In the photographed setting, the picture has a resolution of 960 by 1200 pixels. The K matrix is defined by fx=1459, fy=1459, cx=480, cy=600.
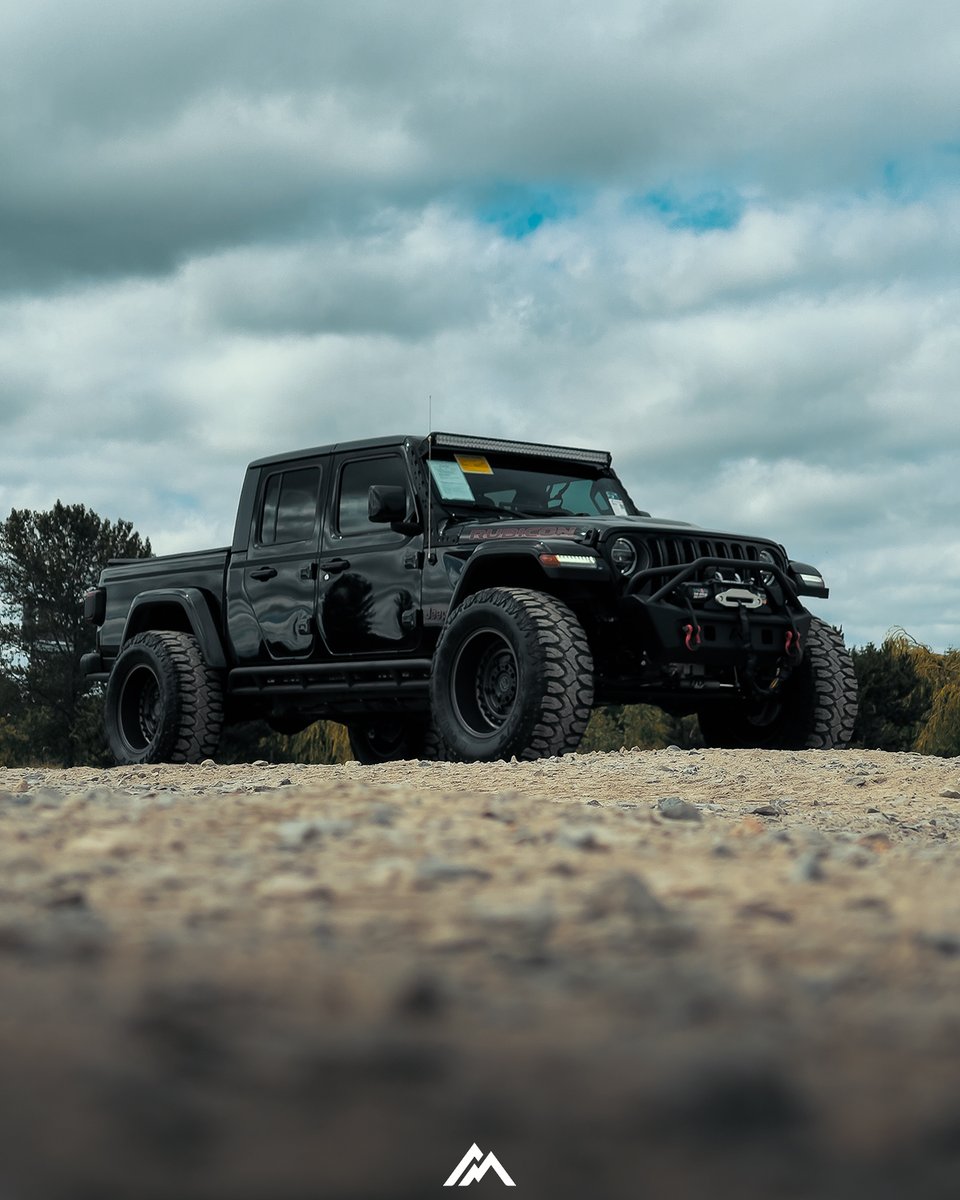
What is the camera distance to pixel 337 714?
11141mm

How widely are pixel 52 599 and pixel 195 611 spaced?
16.0 metres

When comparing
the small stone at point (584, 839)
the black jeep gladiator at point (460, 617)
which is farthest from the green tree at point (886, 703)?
the small stone at point (584, 839)

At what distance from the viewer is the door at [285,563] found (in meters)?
10.5

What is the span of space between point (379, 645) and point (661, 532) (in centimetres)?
217

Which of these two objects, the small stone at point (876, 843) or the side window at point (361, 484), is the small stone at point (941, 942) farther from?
the side window at point (361, 484)

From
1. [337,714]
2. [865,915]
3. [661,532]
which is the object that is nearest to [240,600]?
[337,714]

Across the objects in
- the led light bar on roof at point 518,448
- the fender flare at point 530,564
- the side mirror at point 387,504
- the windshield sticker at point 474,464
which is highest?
the led light bar on roof at point 518,448

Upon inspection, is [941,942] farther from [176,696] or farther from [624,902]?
[176,696]

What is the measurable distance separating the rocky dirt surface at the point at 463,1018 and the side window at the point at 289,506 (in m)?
7.24

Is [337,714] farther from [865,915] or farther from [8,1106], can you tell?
[8,1106]

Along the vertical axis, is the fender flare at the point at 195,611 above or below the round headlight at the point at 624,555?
below

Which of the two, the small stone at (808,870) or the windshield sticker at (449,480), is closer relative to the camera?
the small stone at (808,870)

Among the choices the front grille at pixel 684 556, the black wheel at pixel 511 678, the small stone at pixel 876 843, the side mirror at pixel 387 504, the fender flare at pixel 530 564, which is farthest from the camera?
the side mirror at pixel 387 504

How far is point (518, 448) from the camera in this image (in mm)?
10328
